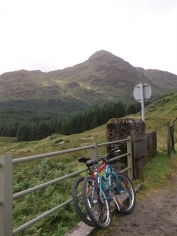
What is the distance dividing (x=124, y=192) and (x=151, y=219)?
2.70 ft

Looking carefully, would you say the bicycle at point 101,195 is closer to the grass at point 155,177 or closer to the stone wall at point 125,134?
the grass at point 155,177

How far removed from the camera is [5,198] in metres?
2.95

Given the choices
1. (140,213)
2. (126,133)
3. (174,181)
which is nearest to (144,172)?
(174,181)

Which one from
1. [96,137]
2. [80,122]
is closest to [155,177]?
[96,137]

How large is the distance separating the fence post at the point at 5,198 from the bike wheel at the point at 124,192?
2424 mm

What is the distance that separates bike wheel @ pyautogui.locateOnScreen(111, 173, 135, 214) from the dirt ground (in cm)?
15

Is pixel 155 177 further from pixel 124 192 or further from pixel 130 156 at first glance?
pixel 124 192

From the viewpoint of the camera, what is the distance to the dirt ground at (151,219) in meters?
4.07

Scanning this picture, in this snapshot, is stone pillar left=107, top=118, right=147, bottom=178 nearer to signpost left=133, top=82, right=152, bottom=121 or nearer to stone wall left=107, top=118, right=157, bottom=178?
stone wall left=107, top=118, right=157, bottom=178

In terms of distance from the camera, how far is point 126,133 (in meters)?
7.09

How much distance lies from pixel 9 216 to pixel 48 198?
4075 mm

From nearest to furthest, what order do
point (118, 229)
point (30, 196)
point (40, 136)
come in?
point (118, 229), point (30, 196), point (40, 136)

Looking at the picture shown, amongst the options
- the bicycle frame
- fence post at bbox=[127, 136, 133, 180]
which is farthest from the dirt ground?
fence post at bbox=[127, 136, 133, 180]

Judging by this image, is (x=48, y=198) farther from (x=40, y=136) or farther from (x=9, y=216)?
(x=40, y=136)
